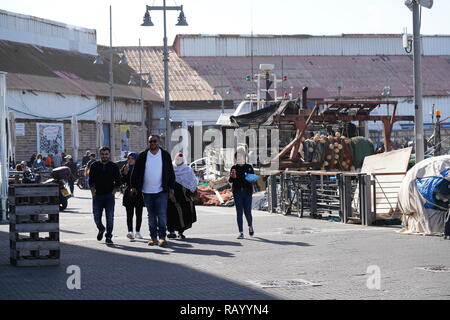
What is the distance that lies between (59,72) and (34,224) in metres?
49.6

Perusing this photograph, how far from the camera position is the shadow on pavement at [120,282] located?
10.2 m

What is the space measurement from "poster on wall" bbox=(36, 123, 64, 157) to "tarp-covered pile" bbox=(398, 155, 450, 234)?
129 ft

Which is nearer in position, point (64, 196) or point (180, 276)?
point (180, 276)

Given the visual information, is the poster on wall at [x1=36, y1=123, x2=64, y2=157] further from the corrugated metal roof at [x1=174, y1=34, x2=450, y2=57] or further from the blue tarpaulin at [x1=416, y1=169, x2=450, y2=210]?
the blue tarpaulin at [x1=416, y1=169, x2=450, y2=210]

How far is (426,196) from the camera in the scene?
17281 mm

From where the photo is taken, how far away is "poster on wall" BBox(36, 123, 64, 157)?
180ft

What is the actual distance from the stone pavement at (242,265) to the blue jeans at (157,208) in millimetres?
342

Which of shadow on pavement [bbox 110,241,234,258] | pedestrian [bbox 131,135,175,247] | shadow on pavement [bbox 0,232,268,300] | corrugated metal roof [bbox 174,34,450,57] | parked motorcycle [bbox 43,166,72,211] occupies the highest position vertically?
corrugated metal roof [bbox 174,34,450,57]

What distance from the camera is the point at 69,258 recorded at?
14328 millimetres

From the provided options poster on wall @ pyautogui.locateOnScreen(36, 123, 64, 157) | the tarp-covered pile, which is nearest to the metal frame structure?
the tarp-covered pile

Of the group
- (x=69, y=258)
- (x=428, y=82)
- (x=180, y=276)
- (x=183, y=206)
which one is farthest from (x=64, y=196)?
(x=428, y=82)

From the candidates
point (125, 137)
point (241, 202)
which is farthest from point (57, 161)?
point (241, 202)
